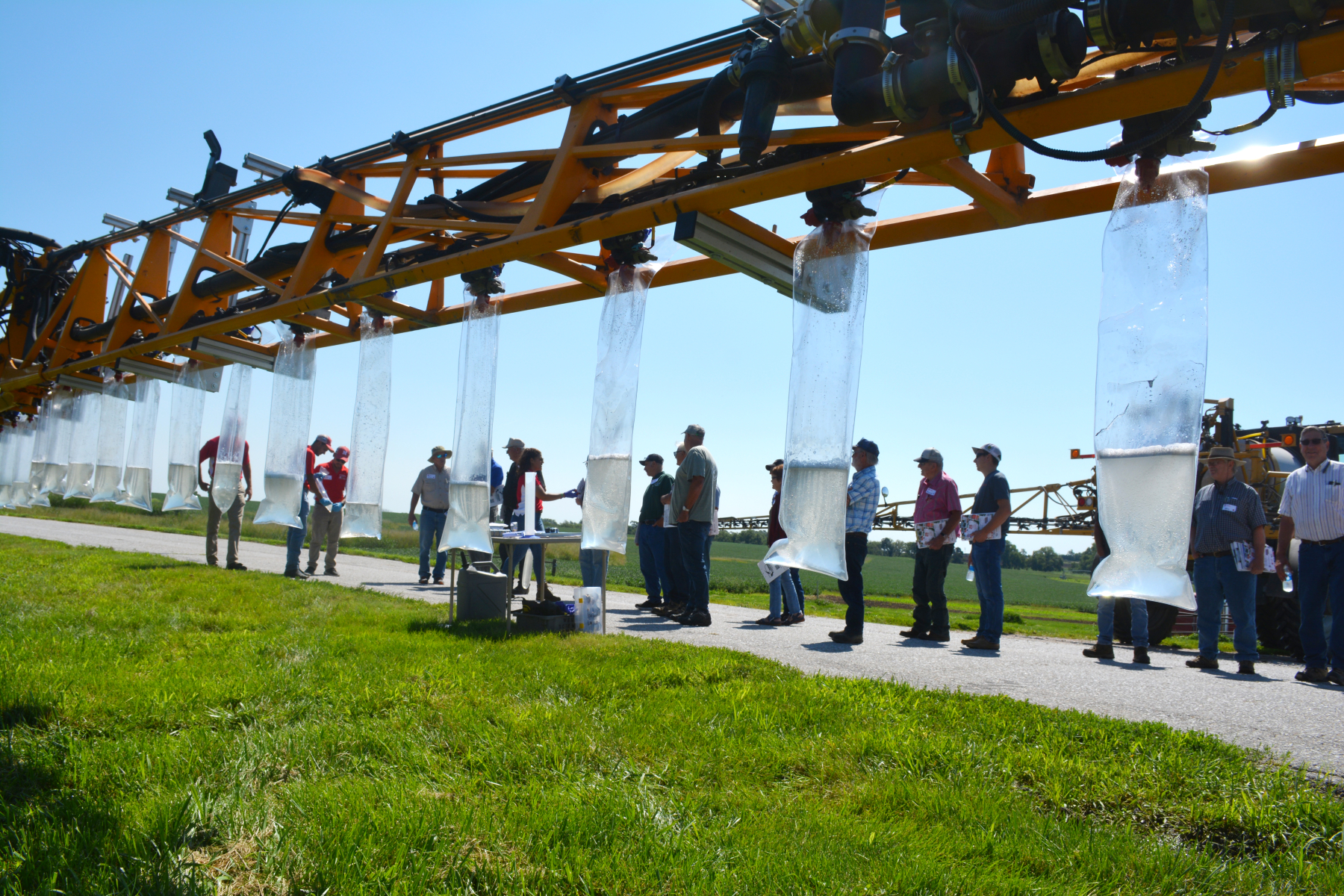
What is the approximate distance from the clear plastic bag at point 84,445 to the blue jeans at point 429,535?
13.7 feet

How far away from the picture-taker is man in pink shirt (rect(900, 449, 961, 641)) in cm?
Result: 746

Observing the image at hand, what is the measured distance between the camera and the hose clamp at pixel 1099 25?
2150mm

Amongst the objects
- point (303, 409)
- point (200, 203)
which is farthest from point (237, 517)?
point (303, 409)

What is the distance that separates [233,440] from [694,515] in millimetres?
3887

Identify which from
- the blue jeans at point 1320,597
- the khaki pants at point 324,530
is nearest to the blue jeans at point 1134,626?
the blue jeans at point 1320,597

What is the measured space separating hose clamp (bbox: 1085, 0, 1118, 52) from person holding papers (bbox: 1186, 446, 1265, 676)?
16.4 feet

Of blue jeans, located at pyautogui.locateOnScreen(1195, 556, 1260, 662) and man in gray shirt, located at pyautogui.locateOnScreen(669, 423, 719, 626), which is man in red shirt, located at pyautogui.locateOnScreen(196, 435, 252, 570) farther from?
blue jeans, located at pyautogui.locateOnScreen(1195, 556, 1260, 662)

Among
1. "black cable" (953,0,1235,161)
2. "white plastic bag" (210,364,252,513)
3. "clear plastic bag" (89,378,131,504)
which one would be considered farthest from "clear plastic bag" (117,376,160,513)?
"black cable" (953,0,1235,161)

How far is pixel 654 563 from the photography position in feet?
31.6

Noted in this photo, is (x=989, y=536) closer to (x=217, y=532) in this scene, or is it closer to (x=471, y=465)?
(x=471, y=465)

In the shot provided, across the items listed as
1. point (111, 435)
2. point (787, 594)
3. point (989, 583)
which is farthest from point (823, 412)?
point (111, 435)

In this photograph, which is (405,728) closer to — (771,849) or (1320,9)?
(771,849)

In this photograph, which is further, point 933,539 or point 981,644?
point 933,539

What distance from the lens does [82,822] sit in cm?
248
